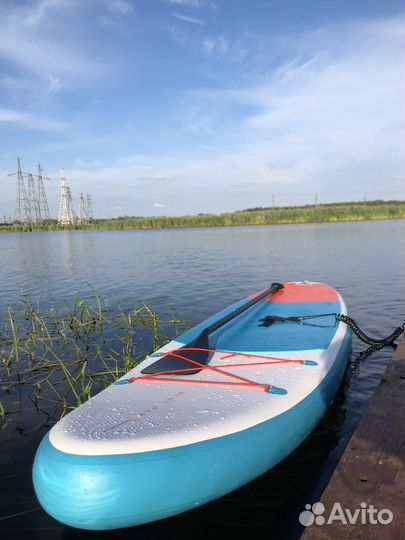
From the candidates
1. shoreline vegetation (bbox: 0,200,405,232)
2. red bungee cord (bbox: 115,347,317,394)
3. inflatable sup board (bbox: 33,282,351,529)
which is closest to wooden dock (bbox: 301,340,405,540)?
inflatable sup board (bbox: 33,282,351,529)

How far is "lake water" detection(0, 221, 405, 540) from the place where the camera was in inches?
101

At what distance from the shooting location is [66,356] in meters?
5.65

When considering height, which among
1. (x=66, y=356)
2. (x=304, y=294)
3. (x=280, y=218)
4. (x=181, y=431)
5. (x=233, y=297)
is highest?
(x=280, y=218)

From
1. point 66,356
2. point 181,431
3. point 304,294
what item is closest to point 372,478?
point 181,431

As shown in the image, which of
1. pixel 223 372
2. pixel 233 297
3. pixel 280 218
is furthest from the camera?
pixel 280 218

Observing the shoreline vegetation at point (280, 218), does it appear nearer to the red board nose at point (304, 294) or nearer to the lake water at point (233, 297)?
the lake water at point (233, 297)

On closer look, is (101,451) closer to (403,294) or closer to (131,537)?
(131,537)

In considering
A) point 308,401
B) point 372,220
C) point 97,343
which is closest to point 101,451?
point 308,401

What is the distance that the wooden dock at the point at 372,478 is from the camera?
5.76ft

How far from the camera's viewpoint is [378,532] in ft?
5.71

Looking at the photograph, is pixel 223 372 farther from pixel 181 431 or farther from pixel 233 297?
pixel 233 297

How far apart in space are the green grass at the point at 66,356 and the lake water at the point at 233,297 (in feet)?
1.45

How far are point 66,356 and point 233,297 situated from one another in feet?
15.2

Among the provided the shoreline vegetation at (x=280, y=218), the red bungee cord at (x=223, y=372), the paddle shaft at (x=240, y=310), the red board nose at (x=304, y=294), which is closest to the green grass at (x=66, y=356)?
the red bungee cord at (x=223, y=372)
